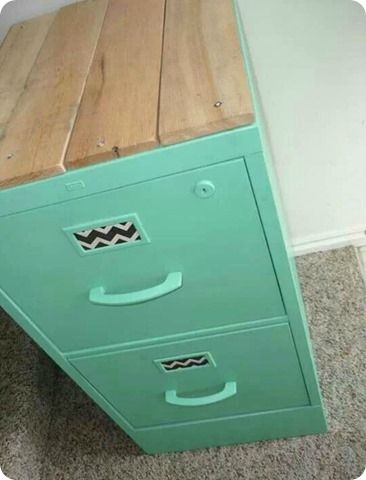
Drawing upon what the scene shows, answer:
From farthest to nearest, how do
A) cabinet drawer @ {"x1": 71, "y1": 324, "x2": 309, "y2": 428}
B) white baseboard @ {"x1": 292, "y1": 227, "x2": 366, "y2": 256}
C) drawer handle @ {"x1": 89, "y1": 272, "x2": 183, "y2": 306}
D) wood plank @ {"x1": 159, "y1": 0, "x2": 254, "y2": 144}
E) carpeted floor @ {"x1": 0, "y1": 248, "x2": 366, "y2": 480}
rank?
white baseboard @ {"x1": 292, "y1": 227, "x2": 366, "y2": 256} → carpeted floor @ {"x1": 0, "y1": 248, "x2": 366, "y2": 480} → cabinet drawer @ {"x1": 71, "y1": 324, "x2": 309, "y2": 428} → drawer handle @ {"x1": 89, "y1": 272, "x2": 183, "y2": 306} → wood plank @ {"x1": 159, "y1": 0, "x2": 254, "y2": 144}

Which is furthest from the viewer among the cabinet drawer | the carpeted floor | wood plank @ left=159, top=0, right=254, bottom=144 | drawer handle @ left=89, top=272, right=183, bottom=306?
the carpeted floor

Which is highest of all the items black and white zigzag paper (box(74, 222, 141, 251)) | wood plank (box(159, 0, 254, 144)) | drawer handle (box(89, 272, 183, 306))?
wood plank (box(159, 0, 254, 144))

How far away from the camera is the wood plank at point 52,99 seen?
0.45 meters

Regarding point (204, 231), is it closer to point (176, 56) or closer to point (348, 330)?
point (176, 56)

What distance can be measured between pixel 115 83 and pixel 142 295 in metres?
0.25

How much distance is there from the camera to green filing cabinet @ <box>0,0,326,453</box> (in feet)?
1.42

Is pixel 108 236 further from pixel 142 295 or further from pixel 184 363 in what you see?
pixel 184 363

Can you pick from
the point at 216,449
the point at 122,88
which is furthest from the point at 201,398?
the point at 122,88

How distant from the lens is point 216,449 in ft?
3.01

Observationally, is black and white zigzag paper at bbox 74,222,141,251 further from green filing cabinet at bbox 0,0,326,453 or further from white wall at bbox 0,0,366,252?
white wall at bbox 0,0,366,252

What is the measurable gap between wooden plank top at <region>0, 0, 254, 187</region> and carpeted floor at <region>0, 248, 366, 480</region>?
68 cm

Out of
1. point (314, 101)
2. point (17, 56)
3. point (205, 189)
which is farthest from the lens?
point (314, 101)

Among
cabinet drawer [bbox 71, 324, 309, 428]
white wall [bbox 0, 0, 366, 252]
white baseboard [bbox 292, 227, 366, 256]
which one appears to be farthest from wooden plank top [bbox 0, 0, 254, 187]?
white baseboard [bbox 292, 227, 366, 256]

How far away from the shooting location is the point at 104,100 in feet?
1.65
